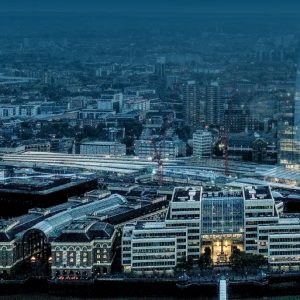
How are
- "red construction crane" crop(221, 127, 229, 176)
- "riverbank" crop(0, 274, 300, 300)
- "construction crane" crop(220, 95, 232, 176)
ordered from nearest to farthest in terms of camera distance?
"riverbank" crop(0, 274, 300, 300), "red construction crane" crop(221, 127, 229, 176), "construction crane" crop(220, 95, 232, 176)

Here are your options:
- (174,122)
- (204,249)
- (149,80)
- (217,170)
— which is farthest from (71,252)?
(149,80)

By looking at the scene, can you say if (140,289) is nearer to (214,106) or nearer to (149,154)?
(149,154)

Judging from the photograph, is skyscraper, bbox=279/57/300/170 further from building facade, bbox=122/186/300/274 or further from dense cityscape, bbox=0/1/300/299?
building facade, bbox=122/186/300/274

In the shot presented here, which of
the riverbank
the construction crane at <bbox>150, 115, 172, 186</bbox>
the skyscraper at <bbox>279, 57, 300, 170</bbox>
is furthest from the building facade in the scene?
the skyscraper at <bbox>279, 57, 300, 170</bbox>

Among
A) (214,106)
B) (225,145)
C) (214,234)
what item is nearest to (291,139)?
(225,145)

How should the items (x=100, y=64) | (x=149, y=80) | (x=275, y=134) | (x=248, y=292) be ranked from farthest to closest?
(x=100, y=64)
(x=149, y=80)
(x=275, y=134)
(x=248, y=292)

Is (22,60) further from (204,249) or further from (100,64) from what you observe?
(204,249)
